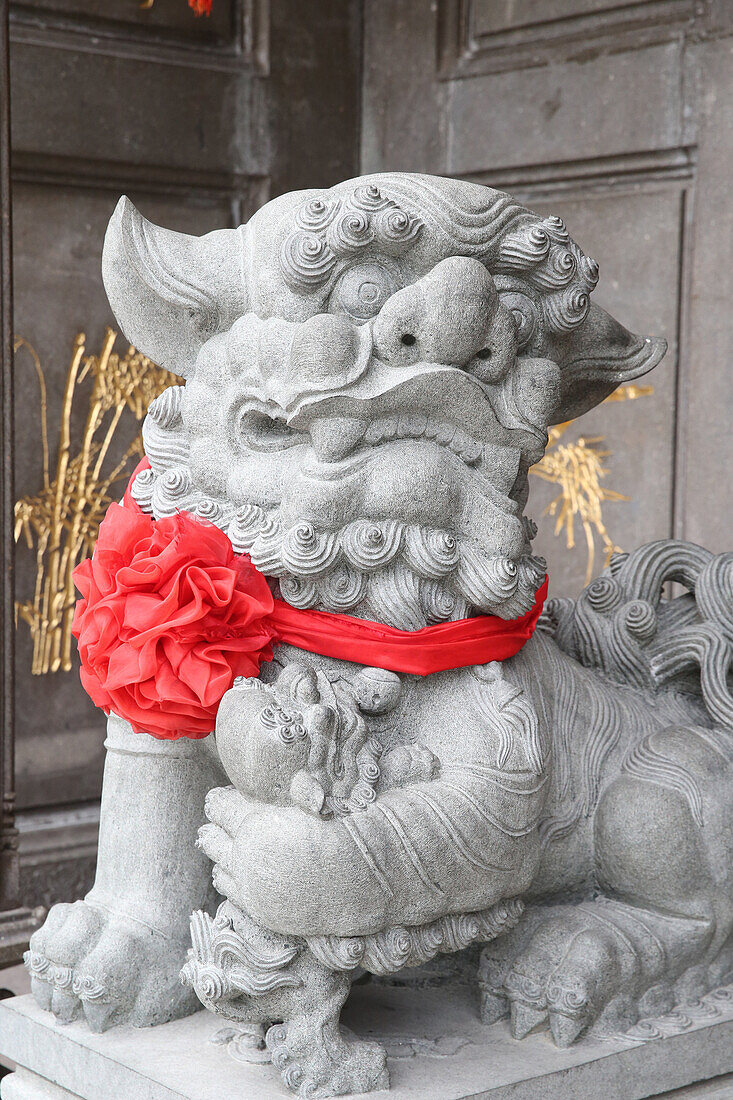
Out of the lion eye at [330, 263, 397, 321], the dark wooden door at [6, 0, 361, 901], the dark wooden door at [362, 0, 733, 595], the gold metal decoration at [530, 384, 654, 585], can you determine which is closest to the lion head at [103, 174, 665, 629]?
the lion eye at [330, 263, 397, 321]

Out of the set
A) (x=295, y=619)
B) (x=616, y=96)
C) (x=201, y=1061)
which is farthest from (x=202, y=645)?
(x=616, y=96)

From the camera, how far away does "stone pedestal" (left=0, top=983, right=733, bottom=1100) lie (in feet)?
4.17

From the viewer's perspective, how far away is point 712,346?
2.23 meters

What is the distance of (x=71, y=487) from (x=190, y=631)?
150cm

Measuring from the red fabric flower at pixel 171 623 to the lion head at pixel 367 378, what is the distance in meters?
0.04

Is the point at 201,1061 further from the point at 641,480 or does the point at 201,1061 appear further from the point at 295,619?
the point at 641,480

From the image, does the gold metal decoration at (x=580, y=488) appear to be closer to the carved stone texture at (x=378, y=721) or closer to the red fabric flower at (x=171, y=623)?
the carved stone texture at (x=378, y=721)

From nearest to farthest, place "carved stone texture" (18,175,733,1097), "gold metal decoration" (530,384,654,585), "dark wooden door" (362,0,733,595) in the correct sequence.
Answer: "carved stone texture" (18,175,733,1097), "dark wooden door" (362,0,733,595), "gold metal decoration" (530,384,654,585)

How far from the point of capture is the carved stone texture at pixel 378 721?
47.8 inches

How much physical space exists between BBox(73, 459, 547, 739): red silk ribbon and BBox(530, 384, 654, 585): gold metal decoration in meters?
1.18

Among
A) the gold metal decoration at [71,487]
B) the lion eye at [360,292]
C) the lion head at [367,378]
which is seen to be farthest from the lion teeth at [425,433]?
the gold metal decoration at [71,487]

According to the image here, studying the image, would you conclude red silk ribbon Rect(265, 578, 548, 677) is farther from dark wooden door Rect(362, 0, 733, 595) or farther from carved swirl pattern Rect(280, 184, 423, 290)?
dark wooden door Rect(362, 0, 733, 595)

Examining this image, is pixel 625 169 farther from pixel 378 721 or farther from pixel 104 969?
pixel 104 969

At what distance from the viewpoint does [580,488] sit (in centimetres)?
249
